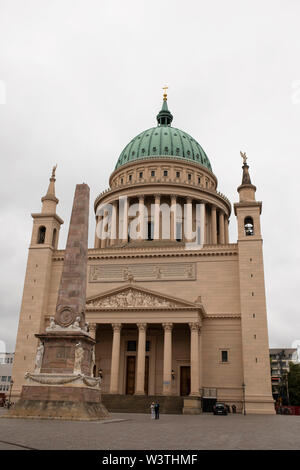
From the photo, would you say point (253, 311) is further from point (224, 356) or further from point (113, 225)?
point (113, 225)

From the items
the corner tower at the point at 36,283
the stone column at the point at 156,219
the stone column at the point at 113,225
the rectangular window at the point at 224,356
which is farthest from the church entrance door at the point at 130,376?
the stone column at the point at 113,225

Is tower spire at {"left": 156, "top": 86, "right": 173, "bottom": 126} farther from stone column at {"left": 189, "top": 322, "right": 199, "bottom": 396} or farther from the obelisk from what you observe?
the obelisk

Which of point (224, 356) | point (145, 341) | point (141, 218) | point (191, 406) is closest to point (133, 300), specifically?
point (145, 341)

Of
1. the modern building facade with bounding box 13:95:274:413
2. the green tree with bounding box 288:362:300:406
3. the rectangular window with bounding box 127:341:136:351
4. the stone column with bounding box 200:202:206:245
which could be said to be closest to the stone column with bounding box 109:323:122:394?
the modern building facade with bounding box 13:95:274:413

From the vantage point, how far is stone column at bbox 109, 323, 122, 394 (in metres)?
44.3

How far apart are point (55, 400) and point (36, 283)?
34627 millimetres

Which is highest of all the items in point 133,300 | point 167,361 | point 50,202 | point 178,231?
Answer: point 178,231

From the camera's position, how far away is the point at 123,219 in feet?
230

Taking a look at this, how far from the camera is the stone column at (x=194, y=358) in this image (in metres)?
42.2

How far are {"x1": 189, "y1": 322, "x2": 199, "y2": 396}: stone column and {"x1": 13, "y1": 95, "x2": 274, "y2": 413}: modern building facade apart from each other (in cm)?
10

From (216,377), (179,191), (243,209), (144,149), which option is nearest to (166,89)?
(144,149)

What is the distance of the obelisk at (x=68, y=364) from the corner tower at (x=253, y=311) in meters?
25.0

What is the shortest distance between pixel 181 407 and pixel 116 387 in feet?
24.1

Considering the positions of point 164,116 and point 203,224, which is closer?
point 203,224
